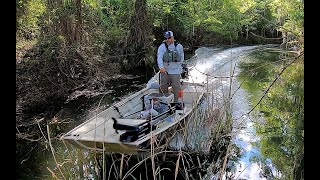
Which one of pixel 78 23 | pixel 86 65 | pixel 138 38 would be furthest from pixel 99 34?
pixel 86 65

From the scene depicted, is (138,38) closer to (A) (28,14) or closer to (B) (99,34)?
(B) (99,34)

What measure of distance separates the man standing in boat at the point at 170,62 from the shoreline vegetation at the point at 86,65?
4.05 ft

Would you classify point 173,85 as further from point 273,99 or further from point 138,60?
point 138,60

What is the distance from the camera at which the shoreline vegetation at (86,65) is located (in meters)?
6.24

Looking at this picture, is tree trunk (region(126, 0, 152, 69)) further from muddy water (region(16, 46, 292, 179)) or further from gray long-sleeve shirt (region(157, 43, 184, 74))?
gray long-sleeve shirt (region(157, 43, 184, 74))

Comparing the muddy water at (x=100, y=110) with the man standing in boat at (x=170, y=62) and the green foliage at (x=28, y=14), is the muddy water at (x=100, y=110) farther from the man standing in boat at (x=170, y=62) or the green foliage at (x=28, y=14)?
the green foliage at (x=28, y=14)

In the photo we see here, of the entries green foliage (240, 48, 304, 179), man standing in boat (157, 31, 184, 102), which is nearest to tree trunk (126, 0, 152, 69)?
green foliage (240, 48, 304, 179)

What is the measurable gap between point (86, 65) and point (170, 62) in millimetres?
5455

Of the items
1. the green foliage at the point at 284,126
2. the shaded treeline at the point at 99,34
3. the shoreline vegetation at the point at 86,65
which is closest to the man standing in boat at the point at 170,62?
the shoreline vegetation at the point at 86,65

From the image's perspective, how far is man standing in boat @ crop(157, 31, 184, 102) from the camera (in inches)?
287

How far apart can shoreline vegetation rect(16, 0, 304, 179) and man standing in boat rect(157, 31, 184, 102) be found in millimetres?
1235

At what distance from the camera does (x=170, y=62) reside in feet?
24.6
